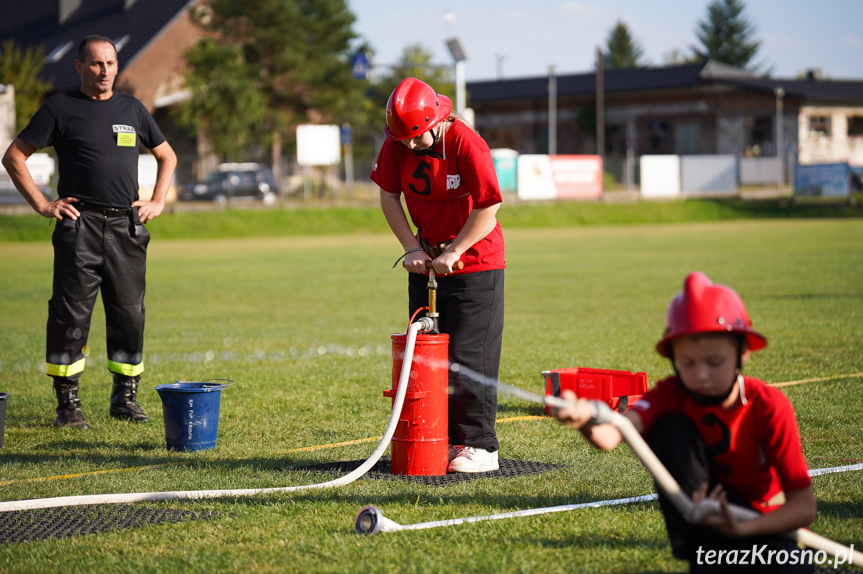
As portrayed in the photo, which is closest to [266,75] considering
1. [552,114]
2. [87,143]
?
[552,114]

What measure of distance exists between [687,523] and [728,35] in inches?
3950

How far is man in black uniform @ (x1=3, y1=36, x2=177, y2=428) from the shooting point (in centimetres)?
645

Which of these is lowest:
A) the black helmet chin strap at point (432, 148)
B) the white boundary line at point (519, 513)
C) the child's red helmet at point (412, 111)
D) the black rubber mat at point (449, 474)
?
A: the black rubber mat at point (449, 474)

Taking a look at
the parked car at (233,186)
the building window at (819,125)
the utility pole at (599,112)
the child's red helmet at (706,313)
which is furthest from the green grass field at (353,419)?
the building window at (819,125)

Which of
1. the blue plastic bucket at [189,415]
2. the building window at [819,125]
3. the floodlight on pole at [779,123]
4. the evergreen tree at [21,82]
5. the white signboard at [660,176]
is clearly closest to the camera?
the blue plastic bucket at [189,415]

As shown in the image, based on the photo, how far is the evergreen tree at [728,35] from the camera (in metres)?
95.6

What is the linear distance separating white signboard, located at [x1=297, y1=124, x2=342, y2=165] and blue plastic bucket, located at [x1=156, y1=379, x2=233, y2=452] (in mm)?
36673

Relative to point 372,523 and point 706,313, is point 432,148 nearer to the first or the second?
point 372,523

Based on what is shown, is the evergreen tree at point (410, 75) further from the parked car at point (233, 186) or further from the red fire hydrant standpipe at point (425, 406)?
the red fire hydrant standpipe at point (425, 406)

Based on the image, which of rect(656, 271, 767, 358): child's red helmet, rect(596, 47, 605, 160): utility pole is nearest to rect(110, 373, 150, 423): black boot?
rect(656, 271, 767, 358): child's red helmet

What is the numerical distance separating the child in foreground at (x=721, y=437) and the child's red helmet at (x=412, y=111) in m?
2.19

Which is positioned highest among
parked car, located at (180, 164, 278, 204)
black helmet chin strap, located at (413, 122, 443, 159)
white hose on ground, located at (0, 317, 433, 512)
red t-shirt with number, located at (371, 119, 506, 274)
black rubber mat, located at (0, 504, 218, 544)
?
parked car, located at (180, 164, 278, 204)

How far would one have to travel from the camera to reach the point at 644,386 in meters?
6.47

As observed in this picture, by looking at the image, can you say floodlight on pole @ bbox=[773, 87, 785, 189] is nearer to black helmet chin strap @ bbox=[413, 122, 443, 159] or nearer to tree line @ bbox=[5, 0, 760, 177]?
tree line @ bbox=[5, 0, 760, 177]
